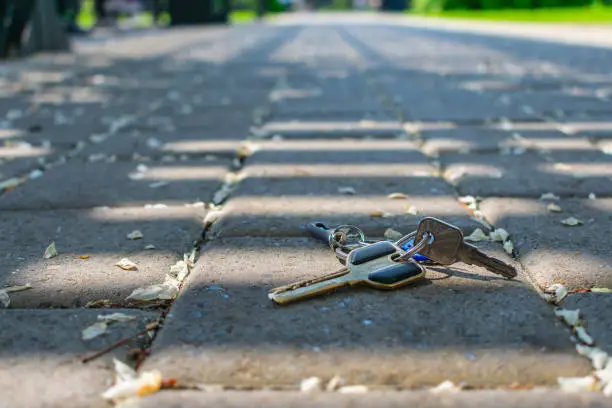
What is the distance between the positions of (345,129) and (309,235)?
5.81ft

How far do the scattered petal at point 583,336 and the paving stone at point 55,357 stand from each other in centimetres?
78

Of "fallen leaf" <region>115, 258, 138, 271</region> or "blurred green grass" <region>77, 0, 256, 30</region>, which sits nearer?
"fallen leaf" <region>115, 258, 138, 271</region>

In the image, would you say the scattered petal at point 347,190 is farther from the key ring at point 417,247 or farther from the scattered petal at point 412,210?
→ the key ring at point 417,247

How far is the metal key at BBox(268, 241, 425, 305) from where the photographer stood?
1.40 m

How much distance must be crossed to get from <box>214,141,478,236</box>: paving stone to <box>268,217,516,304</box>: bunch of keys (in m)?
0.32

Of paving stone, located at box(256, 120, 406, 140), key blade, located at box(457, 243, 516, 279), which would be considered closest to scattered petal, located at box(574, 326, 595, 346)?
key blade, located at box(457, 243, 516, 279)

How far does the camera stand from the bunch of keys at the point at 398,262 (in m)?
1.42

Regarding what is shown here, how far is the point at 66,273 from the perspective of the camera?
5.20 ft

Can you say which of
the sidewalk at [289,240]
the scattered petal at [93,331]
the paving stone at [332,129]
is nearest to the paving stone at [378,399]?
the sidewalk at [289,240]

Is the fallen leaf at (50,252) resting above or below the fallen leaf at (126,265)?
below

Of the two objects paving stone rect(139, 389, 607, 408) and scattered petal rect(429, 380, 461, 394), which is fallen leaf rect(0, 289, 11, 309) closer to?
paving stone rect(139, 389, 607, 408)

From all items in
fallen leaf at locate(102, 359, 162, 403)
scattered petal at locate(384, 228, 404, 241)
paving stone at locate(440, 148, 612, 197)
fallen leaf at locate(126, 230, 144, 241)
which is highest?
fallen leaf at locate(102, 359, 162, 403)

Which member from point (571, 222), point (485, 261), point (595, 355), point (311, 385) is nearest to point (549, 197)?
point (571, 222)

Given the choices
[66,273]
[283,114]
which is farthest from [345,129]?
[66,273]
